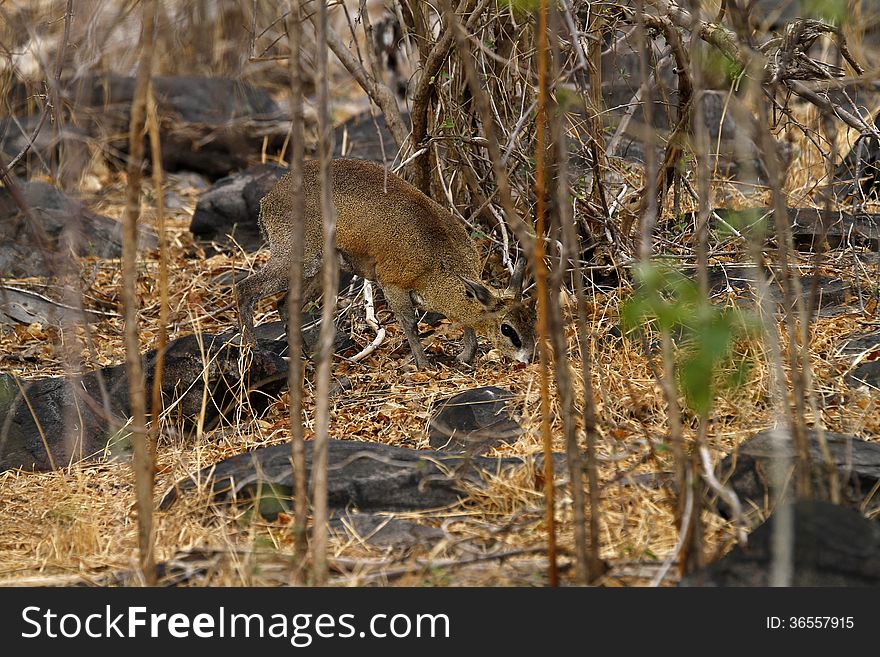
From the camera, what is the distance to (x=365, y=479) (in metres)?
4.67

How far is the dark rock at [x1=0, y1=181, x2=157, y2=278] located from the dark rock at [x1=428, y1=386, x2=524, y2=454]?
4052 mm

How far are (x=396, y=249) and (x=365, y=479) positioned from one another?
2.45m

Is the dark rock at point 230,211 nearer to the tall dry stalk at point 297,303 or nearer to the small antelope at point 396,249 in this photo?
the small antelope at point 396,249

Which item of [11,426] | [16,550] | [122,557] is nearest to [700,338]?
[122,557]

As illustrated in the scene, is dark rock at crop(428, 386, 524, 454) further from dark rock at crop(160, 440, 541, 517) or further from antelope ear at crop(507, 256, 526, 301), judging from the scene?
antelope ear at crop(507, 256, 526, 301)

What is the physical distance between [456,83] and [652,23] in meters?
1.35

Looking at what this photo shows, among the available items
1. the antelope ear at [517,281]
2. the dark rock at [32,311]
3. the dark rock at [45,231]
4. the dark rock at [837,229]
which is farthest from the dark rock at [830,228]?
the dark rock at [45,231]

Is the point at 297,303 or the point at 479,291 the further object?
the point at 479,291

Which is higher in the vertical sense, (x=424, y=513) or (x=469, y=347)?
(x=469, y=347)

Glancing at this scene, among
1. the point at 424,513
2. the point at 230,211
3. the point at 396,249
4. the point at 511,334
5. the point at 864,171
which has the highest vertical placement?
the point at 230,211

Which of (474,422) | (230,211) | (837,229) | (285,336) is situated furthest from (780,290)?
(230,211)

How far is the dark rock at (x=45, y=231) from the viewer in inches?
340

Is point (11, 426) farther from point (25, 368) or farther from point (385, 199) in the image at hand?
point (385, 199)

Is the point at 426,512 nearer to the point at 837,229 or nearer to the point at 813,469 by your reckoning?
the point at 813,469
